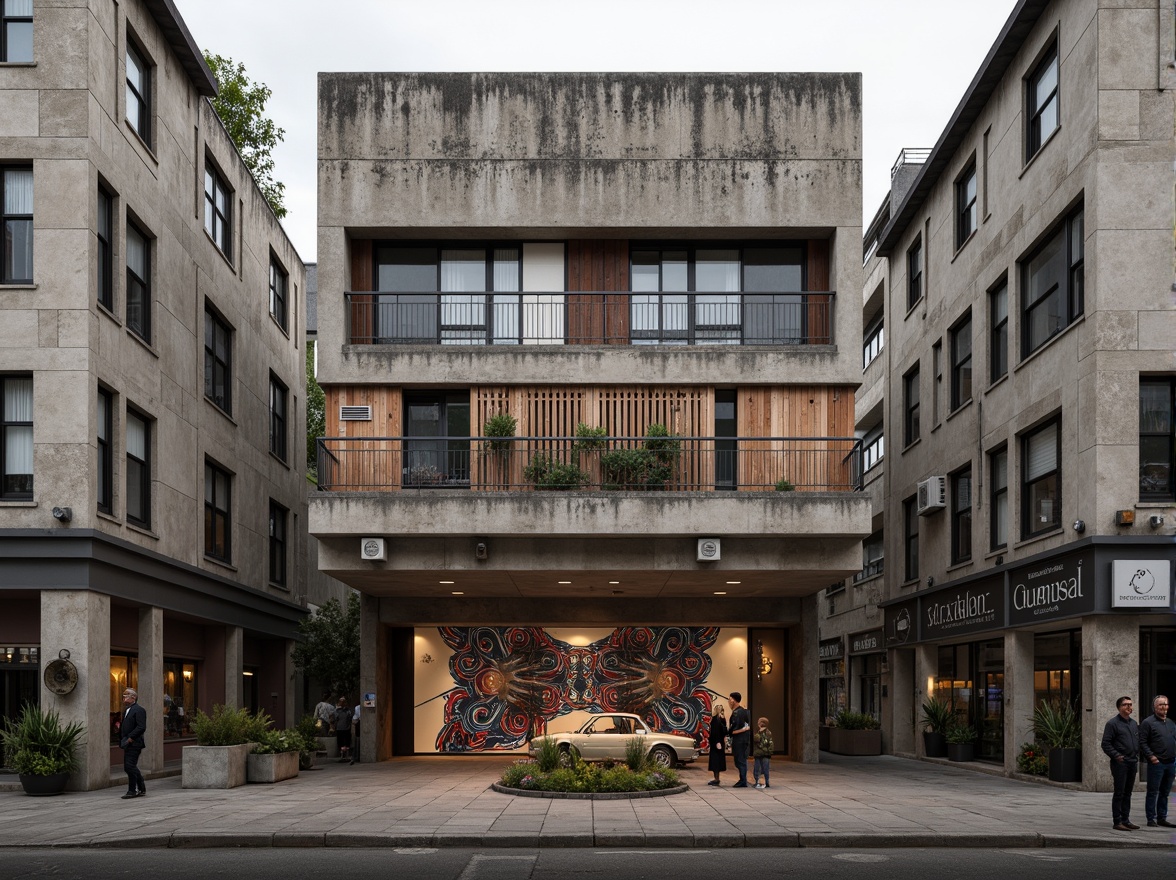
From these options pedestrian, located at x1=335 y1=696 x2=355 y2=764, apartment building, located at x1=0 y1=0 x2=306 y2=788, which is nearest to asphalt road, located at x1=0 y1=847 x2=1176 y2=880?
apartment building, located at x1=0 y1=0 x2=306 y2=788

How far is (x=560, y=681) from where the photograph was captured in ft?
99.3

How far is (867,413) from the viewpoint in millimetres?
41312

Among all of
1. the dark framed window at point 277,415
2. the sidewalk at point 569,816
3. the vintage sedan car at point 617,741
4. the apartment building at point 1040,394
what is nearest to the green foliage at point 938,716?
the apartment building at point 1040,394

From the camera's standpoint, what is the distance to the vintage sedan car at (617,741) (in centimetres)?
2461

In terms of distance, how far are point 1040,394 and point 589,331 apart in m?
Result: 9.02

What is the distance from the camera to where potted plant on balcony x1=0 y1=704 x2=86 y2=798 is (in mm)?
20344

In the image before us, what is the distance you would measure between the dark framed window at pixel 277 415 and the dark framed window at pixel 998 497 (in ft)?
65.0

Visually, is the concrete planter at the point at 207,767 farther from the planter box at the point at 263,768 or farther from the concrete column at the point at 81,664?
the concrete column at the point at 81,664

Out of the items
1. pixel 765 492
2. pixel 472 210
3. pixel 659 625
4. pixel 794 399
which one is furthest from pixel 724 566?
pixel 472 210

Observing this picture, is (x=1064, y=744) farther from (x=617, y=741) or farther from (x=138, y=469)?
(x=138, y=469)

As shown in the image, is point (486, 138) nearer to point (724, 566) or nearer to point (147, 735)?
point (724, 566)

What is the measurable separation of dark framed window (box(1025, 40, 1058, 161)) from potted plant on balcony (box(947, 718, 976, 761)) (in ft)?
42.1

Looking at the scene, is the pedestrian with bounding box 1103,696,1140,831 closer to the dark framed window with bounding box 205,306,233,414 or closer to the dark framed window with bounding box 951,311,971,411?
the dark framed window with bounding box 951,311,971,411

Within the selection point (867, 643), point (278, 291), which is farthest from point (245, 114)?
point (867, 643)
